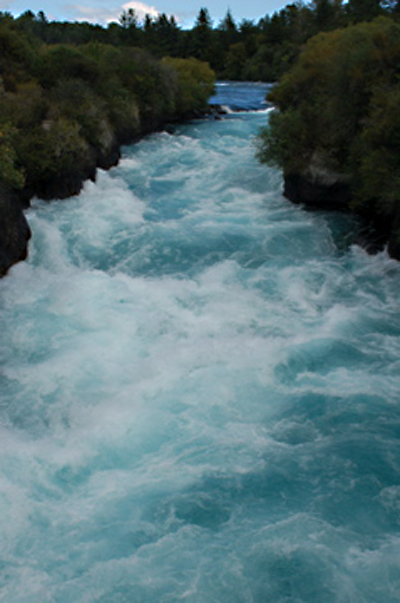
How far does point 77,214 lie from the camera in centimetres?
2438

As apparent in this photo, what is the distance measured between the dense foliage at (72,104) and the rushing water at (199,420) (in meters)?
3.99

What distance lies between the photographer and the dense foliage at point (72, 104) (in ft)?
81.1

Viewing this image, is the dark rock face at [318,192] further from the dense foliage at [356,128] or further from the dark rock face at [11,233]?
the dark rock face at [11,233]

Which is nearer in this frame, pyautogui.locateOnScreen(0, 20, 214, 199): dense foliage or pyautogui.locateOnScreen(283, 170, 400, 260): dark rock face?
pyautogui.locateOnScreen(283, 170, 400, 260): dark rock face

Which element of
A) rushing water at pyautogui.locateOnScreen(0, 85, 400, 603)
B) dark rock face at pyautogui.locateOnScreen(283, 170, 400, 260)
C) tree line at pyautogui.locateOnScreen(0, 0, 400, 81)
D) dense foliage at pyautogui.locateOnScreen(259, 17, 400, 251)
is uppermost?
tree line at pyautogui.locateOnScreen(0, 0, 400, 81)

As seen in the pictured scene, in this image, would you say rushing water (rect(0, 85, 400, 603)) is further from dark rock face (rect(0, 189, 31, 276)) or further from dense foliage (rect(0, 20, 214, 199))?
dense foliage (rect(0, 20, 214, 199))

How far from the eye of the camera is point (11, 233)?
19.6 m

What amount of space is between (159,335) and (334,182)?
13.6m

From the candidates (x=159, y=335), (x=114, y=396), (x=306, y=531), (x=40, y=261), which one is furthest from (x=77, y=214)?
(x=306, y=531)

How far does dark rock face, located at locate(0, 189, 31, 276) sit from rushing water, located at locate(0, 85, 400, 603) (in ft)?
1.72

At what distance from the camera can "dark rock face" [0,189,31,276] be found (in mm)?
18984

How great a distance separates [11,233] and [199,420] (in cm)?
1161

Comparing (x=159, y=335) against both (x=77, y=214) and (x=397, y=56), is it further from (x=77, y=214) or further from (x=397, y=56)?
(x=397, y=56)

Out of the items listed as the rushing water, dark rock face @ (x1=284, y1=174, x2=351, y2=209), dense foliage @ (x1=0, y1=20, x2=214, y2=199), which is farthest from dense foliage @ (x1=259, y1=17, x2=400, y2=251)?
dense foliage @ (x1=0, y1=20, x2=214, y2=199)
